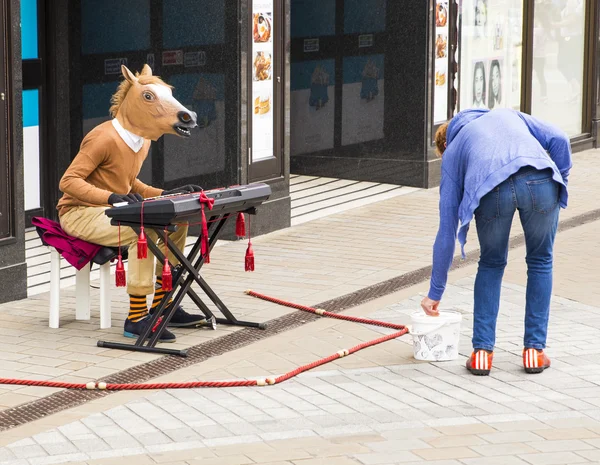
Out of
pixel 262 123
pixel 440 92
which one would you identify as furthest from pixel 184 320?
pixel 440 92

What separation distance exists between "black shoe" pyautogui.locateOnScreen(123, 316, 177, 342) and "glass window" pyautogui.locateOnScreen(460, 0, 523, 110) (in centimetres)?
786

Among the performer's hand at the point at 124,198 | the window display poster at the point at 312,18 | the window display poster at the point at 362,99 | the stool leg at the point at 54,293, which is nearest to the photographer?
the performer's hand at the point at 124,198

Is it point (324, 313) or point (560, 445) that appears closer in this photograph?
point (560, 445)

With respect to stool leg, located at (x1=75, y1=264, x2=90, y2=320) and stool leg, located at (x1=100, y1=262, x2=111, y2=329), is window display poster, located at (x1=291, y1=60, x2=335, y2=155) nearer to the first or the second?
stool leg, located at (x1=75, y1=264, x2=90, y2=320)

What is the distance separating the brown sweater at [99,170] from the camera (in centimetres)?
719

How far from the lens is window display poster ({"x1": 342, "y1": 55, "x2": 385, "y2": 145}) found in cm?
1383

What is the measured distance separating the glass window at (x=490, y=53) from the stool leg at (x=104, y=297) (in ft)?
25.2

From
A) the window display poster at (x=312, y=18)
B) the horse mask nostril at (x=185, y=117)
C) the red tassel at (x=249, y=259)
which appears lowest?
the red tassel at (x=249, y=259)

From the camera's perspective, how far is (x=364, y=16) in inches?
542

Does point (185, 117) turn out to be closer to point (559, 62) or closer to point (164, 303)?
point (164, 303)

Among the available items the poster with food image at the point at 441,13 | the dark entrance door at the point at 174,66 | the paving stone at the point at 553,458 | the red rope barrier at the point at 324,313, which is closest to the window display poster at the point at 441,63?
the poster with food image at the point at 441,13

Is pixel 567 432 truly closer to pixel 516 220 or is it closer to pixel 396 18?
pixel 516 220

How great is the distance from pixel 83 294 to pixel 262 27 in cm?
386

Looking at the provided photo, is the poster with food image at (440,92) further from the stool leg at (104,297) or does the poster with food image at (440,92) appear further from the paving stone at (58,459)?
the paving stone at (58,459)
